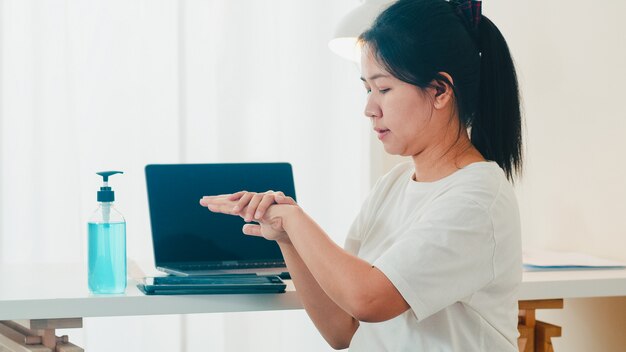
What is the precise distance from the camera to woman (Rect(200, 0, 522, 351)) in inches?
42.6

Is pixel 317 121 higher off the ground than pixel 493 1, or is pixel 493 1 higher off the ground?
pixel 493 1

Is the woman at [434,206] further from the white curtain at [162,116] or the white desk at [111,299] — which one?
the white curtain at [162,116]

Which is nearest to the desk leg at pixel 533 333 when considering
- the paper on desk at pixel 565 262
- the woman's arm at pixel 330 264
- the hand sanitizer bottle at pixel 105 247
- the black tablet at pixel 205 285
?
the paper on desk at pixel 565 262

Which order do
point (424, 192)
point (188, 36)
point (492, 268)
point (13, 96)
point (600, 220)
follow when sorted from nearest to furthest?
1. point (492, 268)
2. point (424, 192)
3. point (600, 220)
4. point (13, 96)
5. point (188, 36)

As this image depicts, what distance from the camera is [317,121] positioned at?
291cm

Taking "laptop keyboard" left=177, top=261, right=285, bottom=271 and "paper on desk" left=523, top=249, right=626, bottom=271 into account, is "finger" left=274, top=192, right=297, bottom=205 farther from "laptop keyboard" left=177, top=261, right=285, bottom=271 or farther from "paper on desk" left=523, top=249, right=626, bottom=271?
"paper on desk" left=523, top=249, right=626, bottom=271

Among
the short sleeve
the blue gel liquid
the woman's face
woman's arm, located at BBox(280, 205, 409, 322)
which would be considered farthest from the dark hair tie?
the blue gel liquid

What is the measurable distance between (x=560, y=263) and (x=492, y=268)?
75 centimetres

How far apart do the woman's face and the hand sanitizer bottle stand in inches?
17.4

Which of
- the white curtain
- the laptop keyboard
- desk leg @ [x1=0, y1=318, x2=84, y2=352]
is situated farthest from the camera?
the white curtain

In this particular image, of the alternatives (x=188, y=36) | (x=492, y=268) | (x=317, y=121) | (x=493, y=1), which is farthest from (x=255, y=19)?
(x=492, y=268)

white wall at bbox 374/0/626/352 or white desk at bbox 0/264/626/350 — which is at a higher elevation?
white wall at bbox 374/0/626/352

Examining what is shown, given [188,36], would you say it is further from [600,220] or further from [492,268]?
[492,268]

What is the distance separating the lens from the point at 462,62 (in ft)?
3.92
